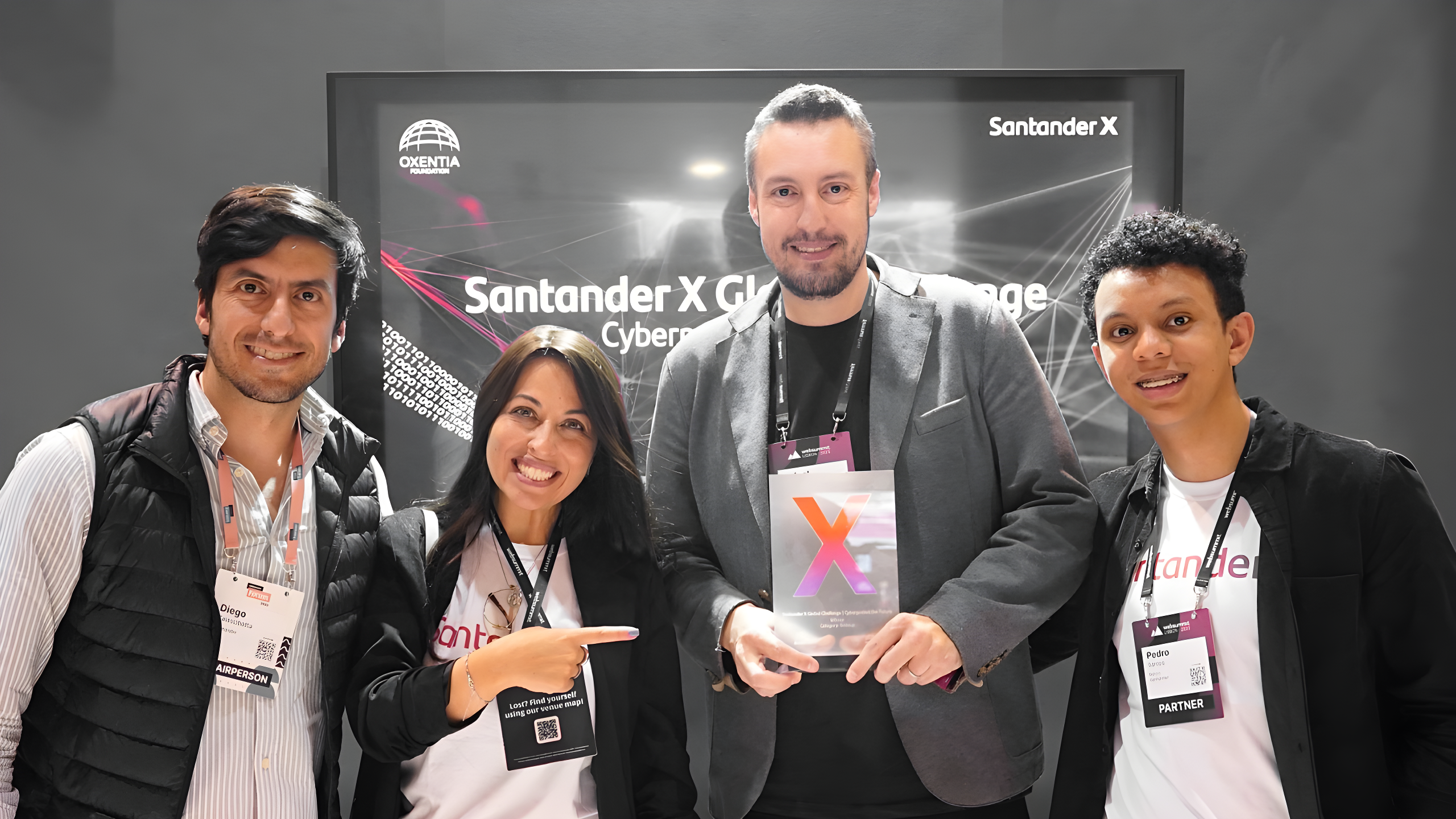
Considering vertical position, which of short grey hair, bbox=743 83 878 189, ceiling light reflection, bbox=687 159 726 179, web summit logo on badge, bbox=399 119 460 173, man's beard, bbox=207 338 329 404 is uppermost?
web summit logo on badge, bbox=399 119 460 173

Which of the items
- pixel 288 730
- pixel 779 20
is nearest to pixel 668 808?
pixel 288 730

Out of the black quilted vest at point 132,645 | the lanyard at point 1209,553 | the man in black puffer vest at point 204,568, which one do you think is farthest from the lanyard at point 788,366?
the black quilted vest at point 132,645

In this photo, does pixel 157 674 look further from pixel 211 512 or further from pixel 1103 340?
pixel 1103 340

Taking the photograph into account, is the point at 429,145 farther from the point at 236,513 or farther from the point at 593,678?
the point at 593,678

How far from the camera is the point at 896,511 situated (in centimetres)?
192

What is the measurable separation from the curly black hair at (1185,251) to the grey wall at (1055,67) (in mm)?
1486

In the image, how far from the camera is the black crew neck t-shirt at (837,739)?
6.31ft

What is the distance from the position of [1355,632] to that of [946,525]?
80 cm

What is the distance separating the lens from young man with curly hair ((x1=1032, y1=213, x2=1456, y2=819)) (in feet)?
5.70

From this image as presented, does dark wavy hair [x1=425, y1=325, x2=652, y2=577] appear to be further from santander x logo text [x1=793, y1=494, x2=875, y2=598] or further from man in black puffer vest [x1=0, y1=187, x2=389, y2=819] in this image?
santander x logo text [x1=793, y1=494, x2=875, y2=598]

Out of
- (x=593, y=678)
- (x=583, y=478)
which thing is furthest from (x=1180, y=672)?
(x=583, y=478)

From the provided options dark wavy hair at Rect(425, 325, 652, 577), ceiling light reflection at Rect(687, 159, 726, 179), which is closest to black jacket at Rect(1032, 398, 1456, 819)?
dark wavy hair at Rect(425, 325, 652, 577)

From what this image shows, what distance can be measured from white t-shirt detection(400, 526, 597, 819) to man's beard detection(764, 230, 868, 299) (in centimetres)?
90

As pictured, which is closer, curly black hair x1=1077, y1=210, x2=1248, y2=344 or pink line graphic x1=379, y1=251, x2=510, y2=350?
curly black hair x1=1077, y1=210, x2=1248, y2=344
